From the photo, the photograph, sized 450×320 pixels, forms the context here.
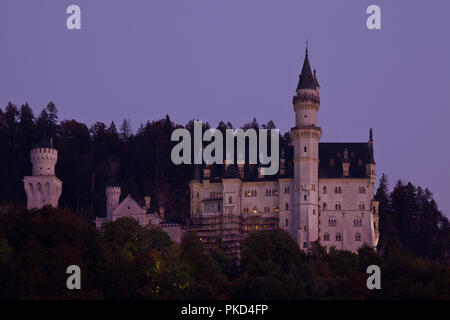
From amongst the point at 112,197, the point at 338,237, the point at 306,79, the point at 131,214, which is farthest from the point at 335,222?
the point at 112,197

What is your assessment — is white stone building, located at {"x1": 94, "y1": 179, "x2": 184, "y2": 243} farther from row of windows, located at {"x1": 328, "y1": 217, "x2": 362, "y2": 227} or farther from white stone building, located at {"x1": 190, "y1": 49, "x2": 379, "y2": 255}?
row of windows, located at {"x1": 328, "y1": 217, "x2": 362, "y2": 227}

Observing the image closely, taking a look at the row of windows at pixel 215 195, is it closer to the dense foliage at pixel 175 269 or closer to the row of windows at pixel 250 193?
the row of windows at pixel 250 193

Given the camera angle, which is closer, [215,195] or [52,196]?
[52,196]

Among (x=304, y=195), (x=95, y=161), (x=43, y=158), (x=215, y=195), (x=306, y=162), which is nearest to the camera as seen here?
(x=304, y=195)

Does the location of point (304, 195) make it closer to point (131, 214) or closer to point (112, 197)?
point (131, 214)

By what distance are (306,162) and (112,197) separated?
59.7ft

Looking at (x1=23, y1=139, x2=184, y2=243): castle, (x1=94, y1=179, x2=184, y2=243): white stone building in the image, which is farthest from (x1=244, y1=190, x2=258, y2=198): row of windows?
(x1=23, y1=139, x2=184, y2=243): castle

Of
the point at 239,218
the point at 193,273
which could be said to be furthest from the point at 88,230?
the point at 239,218

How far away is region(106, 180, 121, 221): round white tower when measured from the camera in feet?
475

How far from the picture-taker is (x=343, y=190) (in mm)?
143750

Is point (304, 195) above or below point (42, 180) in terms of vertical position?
below

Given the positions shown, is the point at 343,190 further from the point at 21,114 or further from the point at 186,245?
the point at 21,114

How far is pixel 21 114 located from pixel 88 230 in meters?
34.9

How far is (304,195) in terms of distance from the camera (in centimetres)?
14188
